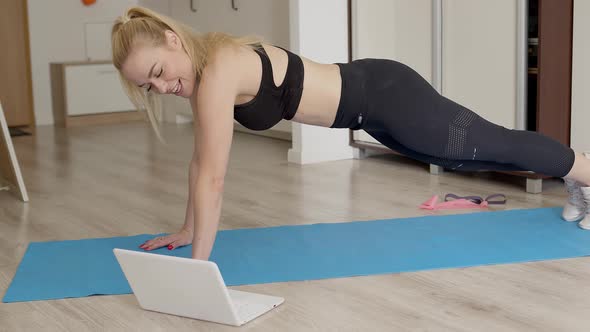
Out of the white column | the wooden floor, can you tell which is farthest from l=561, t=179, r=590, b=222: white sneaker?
the white column

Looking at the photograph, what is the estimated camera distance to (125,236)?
2932mm

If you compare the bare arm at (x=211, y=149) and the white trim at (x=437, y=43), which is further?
the white trim at (x=437, y=43)

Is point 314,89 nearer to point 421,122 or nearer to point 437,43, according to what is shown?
point 421,122

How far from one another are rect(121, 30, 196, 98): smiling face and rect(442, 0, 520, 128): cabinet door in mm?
1888

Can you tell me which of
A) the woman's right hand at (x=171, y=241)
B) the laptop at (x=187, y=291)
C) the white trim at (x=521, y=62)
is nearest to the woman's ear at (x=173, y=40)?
the laptop at (x=187, y=291)

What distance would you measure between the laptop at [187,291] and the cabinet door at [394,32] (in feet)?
7.33

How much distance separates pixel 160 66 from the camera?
6.79 ft

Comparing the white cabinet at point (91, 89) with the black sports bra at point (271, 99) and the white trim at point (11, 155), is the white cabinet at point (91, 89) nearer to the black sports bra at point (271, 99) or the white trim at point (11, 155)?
the white trim at point (11, 155)

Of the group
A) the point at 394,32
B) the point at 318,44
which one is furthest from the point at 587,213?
the point at 318,44

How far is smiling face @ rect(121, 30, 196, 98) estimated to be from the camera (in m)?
2.05

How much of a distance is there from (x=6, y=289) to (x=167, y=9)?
4930mm

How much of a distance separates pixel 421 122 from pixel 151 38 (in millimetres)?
827

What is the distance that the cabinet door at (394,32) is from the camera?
4.05 meters

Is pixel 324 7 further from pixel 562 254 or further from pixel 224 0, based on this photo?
pixel 562 254
